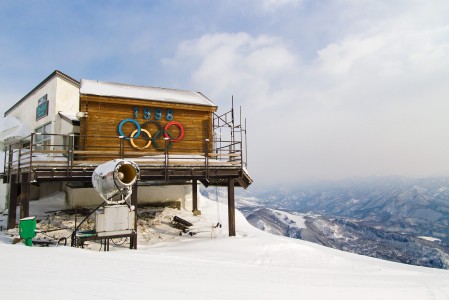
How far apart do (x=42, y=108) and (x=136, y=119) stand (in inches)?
386

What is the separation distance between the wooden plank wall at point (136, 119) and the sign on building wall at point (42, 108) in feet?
25.2

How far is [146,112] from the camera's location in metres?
17.8

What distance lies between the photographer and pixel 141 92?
19094 millimetres

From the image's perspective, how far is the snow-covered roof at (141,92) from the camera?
17050 mm

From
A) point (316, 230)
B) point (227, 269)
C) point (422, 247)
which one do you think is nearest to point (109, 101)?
point (227, 269)

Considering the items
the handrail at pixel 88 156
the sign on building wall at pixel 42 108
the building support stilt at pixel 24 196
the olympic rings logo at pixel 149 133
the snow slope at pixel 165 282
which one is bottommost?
the snow slope at pixel 165 282

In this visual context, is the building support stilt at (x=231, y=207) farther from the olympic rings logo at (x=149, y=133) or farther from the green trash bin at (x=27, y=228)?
the green trash bin at (x=27, y=228)

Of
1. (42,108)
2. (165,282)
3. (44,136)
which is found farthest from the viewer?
(42,108)

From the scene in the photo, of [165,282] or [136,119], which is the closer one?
[165,282]

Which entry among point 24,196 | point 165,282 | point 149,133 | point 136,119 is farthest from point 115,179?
point 136,119

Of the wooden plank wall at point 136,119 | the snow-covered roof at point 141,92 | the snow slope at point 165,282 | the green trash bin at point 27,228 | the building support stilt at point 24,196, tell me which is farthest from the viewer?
the snow-covered roof at point 141,92

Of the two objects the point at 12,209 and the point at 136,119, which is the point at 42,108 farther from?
the point at 12,209

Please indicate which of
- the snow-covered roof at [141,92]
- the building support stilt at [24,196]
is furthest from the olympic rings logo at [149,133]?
the building support stilt at [24,196]

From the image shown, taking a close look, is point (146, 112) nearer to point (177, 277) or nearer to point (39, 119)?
point (39, 119)
